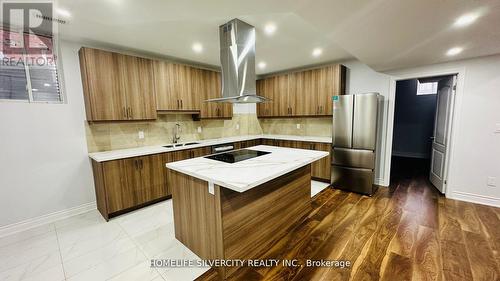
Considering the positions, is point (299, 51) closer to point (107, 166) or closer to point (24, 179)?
point (107, 166)

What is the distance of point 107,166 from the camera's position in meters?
2.54

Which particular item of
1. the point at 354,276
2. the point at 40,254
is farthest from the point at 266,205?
the point at 40,254

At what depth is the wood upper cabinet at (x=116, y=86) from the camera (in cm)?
260

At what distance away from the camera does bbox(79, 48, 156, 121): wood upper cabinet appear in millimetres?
2602

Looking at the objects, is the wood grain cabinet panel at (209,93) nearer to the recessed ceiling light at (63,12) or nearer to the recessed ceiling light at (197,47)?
the recessed ceiling light at (197,47)

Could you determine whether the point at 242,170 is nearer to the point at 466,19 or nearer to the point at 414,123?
the point at 466,19

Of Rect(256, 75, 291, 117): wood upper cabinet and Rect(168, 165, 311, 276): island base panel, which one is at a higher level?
Rect(256, 75, 291, 117): wood upper cabinet

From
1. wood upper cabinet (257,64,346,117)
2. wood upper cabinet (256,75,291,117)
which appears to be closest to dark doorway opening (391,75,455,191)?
wood upper cabinet (257,64,346,117)

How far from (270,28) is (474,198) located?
4.00 meters

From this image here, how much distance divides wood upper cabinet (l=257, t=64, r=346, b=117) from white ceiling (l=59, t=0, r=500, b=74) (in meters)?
0.78

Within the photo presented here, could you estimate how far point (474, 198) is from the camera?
119 inches

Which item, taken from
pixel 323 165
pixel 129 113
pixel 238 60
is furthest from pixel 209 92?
pixel 323 165

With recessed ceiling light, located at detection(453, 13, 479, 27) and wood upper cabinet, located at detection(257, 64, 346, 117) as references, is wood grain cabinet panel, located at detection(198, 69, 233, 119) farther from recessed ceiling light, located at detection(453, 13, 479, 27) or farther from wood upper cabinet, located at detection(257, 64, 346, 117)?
recessed ceiling light, located at detection(453, 13, 479, 27)

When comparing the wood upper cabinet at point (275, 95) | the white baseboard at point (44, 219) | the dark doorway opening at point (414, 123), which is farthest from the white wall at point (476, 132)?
the white baseboard at point (44, 219)
